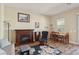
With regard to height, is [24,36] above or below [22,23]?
below

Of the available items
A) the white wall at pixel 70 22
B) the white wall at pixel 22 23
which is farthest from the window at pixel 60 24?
the white wall at pixel 22 23

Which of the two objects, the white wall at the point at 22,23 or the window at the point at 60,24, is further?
the window at the point at 60,24

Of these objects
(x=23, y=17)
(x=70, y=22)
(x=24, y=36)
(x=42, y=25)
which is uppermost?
(x=23, y=17)

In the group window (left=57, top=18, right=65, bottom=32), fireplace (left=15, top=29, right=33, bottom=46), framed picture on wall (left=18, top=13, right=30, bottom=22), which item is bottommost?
fireplace (left=15, top=29, right=33, bottom=46)

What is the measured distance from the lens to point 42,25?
3.60 m

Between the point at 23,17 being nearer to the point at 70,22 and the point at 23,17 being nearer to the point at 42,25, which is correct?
the point at 42,25

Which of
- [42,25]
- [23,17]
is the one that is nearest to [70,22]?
[42,25]

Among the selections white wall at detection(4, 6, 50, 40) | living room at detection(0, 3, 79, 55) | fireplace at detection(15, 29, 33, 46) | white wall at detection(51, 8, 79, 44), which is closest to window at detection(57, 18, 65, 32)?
living room at detection(0, 3, 79, 55)

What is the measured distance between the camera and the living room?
3.34 metres

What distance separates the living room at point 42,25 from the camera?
334 centimetres

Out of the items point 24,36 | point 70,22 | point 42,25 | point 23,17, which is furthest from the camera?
point 24,36

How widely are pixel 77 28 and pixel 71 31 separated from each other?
0.25 meters

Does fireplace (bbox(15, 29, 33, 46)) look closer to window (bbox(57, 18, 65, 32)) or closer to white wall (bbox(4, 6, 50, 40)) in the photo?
white wall (bbox(4, 6, 50, 40))

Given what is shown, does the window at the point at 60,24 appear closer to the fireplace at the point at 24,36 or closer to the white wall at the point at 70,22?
the white wall at the point at 70,22
